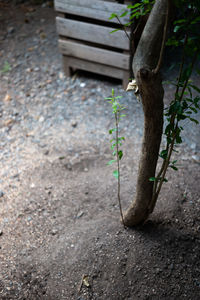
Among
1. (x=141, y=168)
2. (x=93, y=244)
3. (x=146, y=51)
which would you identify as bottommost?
(x=93, y=244)

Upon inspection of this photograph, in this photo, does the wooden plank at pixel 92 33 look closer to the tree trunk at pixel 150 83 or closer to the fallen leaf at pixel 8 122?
the fallen leaf at pixel 8 122

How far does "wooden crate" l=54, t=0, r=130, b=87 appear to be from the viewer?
313cm

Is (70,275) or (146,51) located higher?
(146,51)

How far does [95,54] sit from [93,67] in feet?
0.58

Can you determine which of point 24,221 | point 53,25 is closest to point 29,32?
point 53,25

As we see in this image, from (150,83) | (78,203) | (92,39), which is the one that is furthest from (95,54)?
(150,83)

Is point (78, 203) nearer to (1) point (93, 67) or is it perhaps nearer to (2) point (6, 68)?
(1) point (93, 67)

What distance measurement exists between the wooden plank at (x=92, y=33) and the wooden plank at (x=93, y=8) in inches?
4.3

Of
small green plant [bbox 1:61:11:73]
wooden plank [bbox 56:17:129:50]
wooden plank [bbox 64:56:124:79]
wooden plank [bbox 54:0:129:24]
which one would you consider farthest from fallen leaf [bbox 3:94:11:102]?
wooden plank [bbox 54:0:129:24]

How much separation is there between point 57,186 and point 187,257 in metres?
1.15

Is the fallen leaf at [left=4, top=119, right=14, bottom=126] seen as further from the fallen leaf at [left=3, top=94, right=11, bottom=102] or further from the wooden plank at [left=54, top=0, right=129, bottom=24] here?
the wooden plank at [left=54, top=0, right=129, bottom=24]

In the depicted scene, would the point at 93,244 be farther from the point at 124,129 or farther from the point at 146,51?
the point at 124,129

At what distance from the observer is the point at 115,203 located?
7.65ft

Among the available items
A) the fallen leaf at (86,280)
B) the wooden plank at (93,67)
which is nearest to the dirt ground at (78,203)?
the fallen leaf at (86,280)
